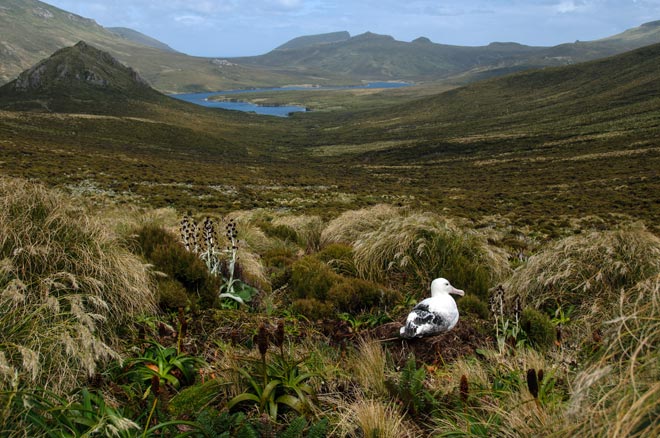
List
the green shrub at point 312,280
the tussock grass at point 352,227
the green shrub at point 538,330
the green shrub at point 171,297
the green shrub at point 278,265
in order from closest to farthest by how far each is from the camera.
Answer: the green shrub at point 538,330
the green shrub at point 171,297
the green shrub at point 312,280
the green shrub at point 278,265
the tussock grass at point 352,227

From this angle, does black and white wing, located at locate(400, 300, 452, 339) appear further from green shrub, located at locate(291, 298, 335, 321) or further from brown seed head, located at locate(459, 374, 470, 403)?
brown seed head, located at locate(459, 374, 470, 403)

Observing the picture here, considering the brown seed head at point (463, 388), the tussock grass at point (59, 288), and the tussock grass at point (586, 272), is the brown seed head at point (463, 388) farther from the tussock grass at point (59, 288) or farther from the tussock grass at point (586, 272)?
the tussock grass at point (586, 272)

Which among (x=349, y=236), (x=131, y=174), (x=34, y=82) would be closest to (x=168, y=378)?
(x=349, y=236)

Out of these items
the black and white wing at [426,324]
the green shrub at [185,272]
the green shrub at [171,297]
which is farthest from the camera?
the green shrub at [185,272]

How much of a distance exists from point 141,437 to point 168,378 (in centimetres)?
98

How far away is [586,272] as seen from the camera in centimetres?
573

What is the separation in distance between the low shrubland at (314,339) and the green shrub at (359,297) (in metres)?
0.02

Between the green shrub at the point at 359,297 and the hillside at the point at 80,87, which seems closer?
the green shrub at the point at 359,297

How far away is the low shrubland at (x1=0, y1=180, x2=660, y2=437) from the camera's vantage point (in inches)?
94.3

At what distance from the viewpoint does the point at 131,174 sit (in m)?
44.5

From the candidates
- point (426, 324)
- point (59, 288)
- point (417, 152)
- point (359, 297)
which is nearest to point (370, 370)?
point (426, 324)

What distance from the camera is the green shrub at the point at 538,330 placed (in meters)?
4.26

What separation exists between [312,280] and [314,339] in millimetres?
1337

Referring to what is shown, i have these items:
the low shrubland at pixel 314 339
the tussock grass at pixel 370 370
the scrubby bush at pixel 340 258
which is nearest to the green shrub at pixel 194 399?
the low shrubland at pixel 314 339
